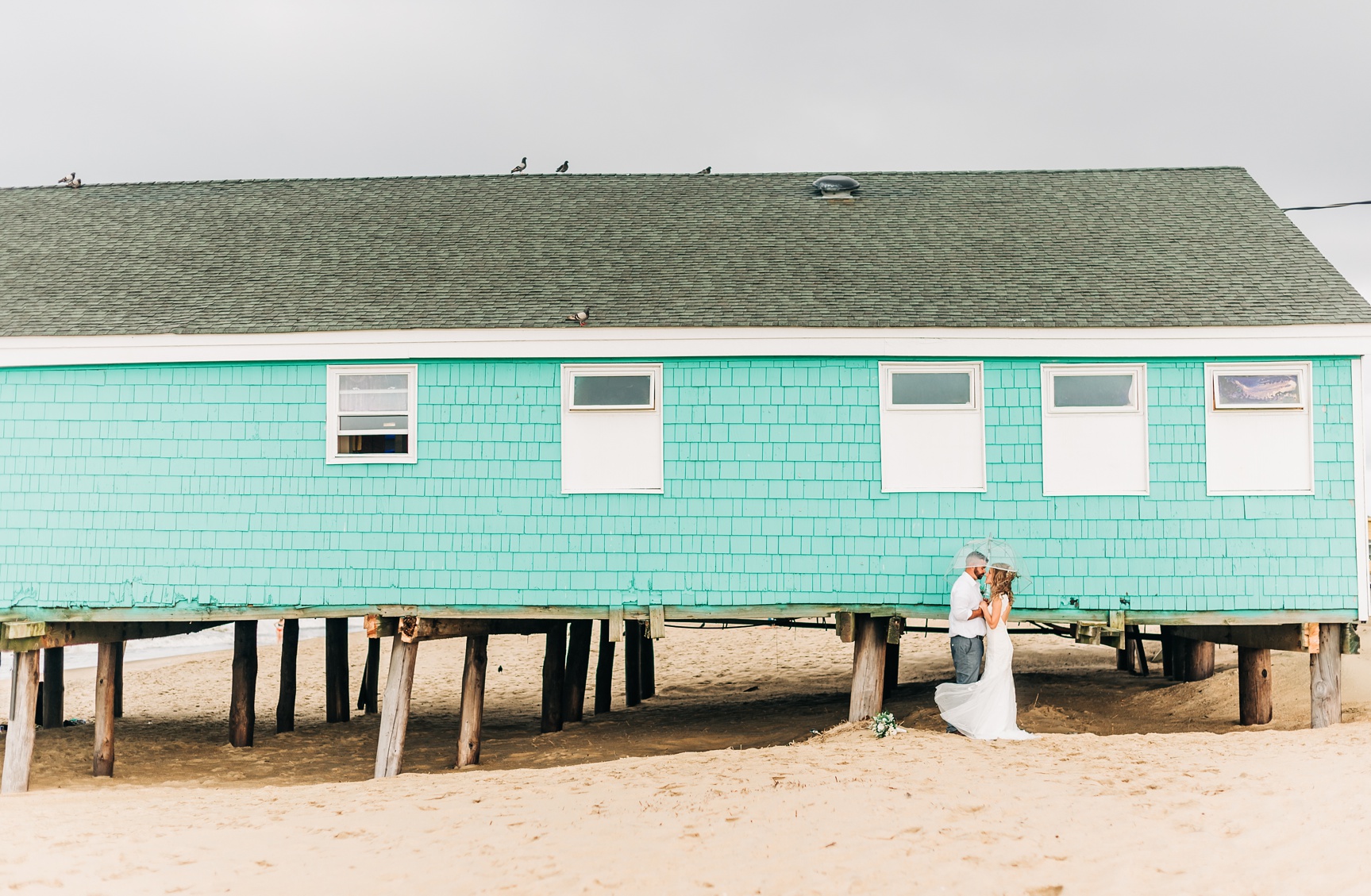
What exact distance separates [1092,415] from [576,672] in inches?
308

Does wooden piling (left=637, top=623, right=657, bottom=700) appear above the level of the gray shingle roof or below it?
below

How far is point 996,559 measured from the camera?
33.9 ft

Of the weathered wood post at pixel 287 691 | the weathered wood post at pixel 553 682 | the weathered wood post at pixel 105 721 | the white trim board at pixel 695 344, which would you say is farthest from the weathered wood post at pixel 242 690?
the white trim board at pixel 695 344

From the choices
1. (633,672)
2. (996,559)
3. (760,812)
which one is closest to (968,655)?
(996,559)

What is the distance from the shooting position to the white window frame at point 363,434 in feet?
36.8

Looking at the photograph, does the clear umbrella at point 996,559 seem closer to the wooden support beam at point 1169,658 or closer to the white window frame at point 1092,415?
the white window frame at point 1092,415

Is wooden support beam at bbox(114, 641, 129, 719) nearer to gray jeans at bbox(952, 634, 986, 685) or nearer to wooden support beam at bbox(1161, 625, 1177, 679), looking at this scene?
gray jeans at bbox(952, 634, 986, 685)

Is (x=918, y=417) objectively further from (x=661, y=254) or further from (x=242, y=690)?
(x=242, y=690)

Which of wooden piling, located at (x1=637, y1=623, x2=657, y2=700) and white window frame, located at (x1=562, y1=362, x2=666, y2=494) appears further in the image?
wooden piling, located at (x1=637, y1=623, x2=657, y2=700)

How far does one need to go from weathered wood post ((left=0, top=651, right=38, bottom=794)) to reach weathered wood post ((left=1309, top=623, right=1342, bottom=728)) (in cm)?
1340

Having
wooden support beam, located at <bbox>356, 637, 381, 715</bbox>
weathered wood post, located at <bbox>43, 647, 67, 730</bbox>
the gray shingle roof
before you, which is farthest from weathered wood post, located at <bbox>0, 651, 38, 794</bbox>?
wooden support beam, located at <bbox>356, 637, 381, 715</bbox>

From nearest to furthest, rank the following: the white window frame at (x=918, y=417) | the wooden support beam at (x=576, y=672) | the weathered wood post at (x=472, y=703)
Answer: the white window frame at (x=918, y=417) → the weathered wood post at (x=472, y=703) → the wooden support beam at (x=576, y=672)

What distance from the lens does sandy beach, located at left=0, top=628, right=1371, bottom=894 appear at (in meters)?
6.75

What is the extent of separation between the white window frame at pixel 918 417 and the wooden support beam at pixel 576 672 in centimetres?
545
